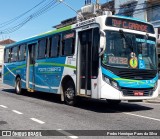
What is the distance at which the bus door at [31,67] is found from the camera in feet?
55.8

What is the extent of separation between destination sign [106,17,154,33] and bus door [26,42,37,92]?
639cm

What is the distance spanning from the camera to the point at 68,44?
44.1 feet

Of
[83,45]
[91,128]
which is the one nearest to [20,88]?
[83,45]

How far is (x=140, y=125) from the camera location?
9.00 metres

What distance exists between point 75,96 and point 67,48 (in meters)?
2.05

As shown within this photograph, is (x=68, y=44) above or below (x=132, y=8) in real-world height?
below

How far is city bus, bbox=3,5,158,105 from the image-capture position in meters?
11.1

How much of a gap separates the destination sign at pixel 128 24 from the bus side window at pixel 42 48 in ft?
16.4

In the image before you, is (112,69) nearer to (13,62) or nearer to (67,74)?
(67,74)

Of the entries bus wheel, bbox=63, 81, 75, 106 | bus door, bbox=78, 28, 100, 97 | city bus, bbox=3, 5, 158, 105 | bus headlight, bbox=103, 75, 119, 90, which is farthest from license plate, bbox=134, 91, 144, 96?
→ bus wheel, bbox=63, 81, 75, 106

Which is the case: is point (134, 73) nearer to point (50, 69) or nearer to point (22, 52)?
point (50, 69)

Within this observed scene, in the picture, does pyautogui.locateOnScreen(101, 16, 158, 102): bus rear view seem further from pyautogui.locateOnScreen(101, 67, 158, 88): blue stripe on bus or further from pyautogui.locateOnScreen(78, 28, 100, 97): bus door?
pyautogui.locateOnScreen(78, 28, 100, 97): bus door

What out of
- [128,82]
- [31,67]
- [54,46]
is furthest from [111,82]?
[31,67]

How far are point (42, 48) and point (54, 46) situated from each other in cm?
149
